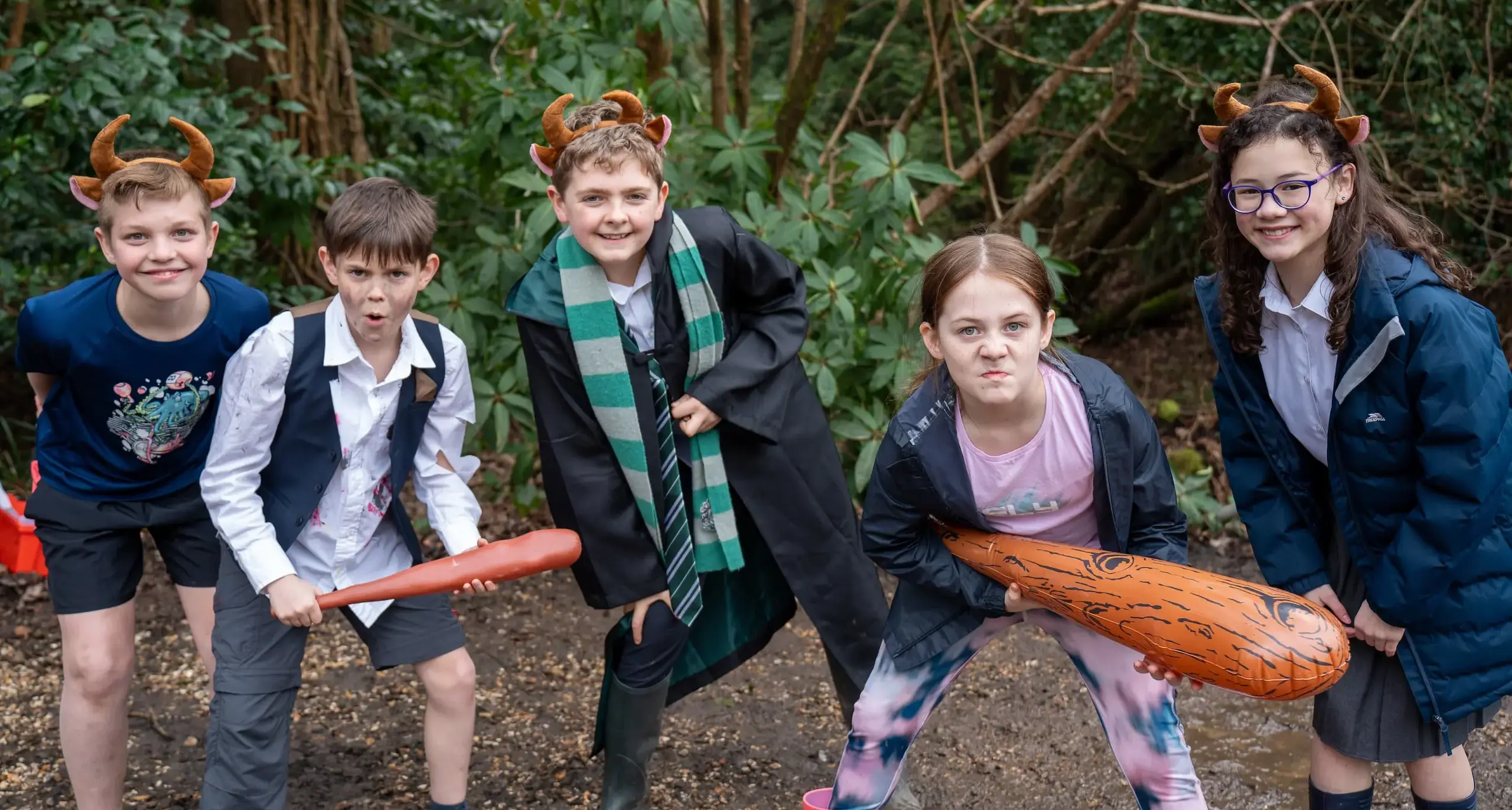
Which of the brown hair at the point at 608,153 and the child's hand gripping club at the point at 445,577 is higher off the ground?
the brown hair at the point at 608,153

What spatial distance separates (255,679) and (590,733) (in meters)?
1.32

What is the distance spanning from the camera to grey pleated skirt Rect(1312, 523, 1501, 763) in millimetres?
2520

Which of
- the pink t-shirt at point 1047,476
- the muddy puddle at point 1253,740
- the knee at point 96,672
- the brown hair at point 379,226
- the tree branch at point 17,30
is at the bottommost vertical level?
the muddy puddle at point 1253,740

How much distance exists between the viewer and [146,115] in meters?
4.39

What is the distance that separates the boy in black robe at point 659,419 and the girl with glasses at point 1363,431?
3.16ft

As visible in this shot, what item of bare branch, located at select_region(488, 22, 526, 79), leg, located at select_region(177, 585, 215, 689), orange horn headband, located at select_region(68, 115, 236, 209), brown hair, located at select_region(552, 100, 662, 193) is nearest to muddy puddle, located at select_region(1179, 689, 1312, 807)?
brown hair, located at select_region(552, 100, 662, 193)

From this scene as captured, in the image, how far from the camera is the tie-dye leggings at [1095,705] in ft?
8.15

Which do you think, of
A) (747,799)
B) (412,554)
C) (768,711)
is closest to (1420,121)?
(768,711)

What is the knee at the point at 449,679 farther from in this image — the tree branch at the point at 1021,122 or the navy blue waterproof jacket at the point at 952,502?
the tree branch at the point at 1021,122

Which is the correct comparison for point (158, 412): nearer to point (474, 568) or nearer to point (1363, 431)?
point (474, 568)

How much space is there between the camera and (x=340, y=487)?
2.81 metres

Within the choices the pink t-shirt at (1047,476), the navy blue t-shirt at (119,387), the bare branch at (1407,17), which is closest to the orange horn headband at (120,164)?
the navy blue t-shirt at (119,387)

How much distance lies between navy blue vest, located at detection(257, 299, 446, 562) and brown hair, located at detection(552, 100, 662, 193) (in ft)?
1.49

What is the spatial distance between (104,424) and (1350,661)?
2.59 metres
